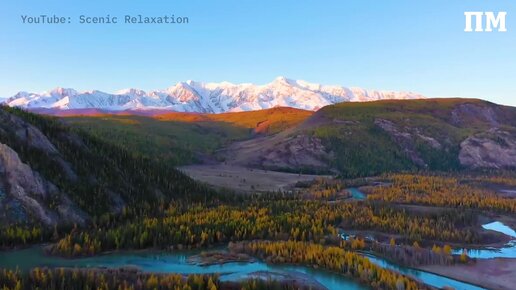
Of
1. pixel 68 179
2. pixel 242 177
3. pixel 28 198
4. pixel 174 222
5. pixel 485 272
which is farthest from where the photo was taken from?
pixel 242 177

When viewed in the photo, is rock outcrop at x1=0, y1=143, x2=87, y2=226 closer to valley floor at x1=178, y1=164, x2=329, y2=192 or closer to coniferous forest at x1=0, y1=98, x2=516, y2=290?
coniferous forest at x1=0, y1=98, x2=516, y2=290

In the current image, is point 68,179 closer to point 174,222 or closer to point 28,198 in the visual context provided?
point 28,198

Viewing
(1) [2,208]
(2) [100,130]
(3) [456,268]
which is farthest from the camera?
(2) [100,130]

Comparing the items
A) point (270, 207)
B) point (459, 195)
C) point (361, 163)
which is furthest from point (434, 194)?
point (361, 163)

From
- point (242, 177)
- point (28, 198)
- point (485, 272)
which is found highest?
point (28, 198)

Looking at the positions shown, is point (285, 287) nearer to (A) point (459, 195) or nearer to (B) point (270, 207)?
(B) point (270, 207)

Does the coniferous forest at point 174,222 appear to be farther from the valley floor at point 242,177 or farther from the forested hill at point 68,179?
the valley floor at point 242,177

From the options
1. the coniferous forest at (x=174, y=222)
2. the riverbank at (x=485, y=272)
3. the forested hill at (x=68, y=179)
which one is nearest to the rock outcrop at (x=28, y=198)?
the forested hill at (x=68, y=179)

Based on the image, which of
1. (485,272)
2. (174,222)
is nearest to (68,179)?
(174,222)
